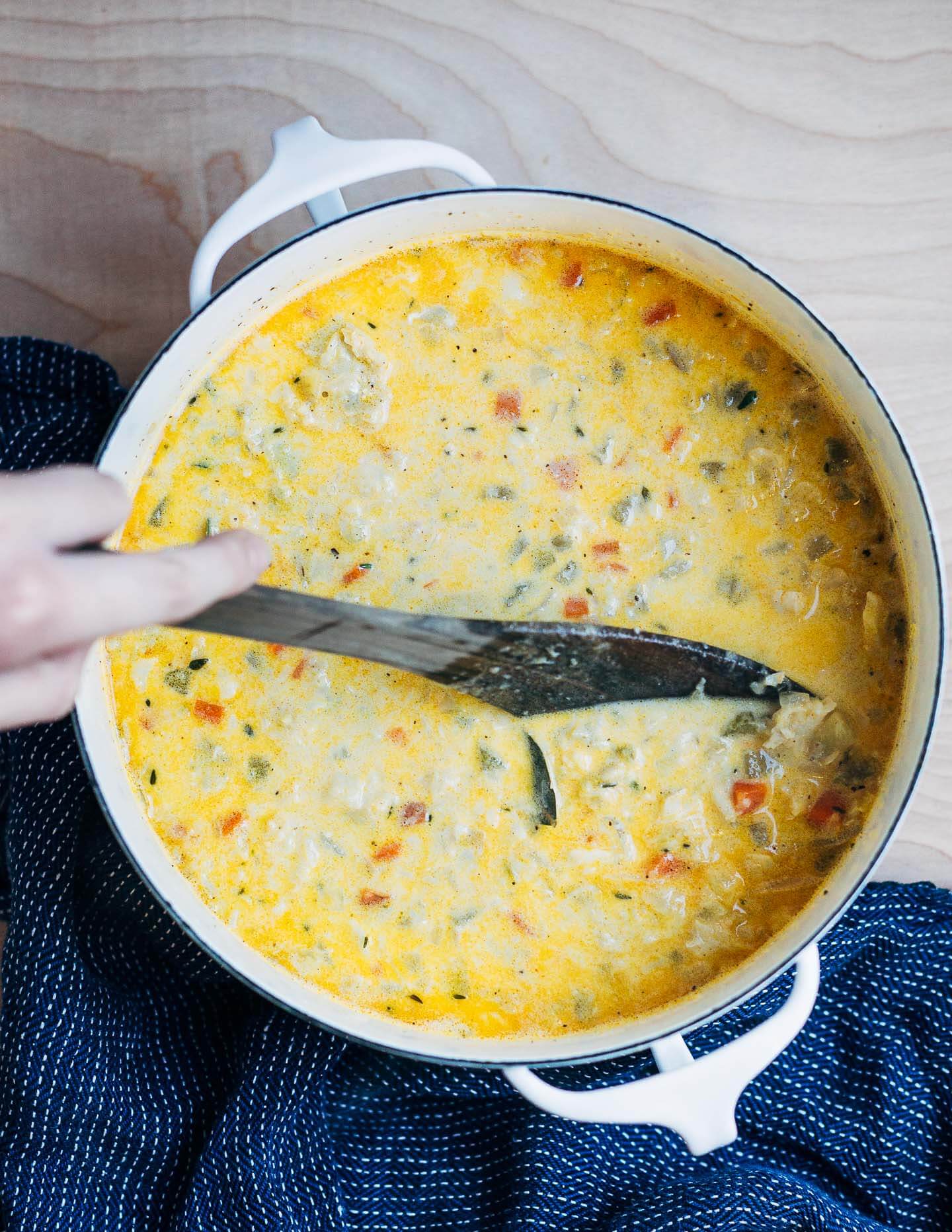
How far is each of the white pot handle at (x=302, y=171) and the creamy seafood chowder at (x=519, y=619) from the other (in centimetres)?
15

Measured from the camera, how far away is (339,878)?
131 cm

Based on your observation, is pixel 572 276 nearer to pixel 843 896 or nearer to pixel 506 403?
pixel 506 403

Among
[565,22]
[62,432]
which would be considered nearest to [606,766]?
[62,432]

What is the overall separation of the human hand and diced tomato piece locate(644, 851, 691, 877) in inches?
28.5

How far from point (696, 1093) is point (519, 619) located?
1.83 feet

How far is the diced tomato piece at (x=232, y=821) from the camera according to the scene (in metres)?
1.31

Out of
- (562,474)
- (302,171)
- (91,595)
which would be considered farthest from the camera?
(562,474)

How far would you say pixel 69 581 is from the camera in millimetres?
671

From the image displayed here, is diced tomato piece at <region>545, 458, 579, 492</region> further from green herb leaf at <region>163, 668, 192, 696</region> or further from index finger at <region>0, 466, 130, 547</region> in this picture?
index finger at <region>0, 466, 130, 547</region>

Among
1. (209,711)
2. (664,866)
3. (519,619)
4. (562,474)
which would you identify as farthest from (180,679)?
(664,866)

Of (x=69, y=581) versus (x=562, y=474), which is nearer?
(x=69, y=581)

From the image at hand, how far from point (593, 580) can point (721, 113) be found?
0.63 metres

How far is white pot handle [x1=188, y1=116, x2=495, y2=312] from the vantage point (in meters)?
1.15

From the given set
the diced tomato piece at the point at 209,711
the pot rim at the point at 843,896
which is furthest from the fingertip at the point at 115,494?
the diced tomato piece at the point at 209,711
